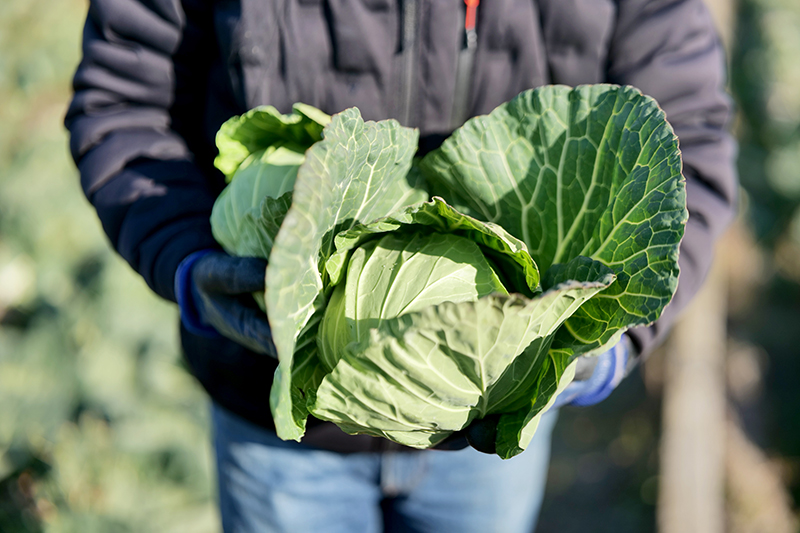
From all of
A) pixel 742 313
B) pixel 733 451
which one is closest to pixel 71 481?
pixel 733 451

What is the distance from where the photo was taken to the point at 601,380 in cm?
152

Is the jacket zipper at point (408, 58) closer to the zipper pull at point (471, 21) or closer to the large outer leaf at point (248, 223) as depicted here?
the zipper pull at point (471, 21)

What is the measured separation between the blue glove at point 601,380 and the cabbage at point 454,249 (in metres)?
0.29

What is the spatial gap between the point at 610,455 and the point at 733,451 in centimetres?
89

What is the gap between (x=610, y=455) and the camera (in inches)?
188

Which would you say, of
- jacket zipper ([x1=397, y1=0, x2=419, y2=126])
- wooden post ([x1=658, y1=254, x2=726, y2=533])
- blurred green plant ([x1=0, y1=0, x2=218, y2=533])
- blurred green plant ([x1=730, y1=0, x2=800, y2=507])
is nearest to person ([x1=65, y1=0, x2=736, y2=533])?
jacket zipper ([x1=397, y1=0, x2=419, y2=126])

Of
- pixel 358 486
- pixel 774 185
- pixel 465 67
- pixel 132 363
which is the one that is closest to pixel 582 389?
pixel 358 486

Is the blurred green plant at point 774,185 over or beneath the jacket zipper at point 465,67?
beneath

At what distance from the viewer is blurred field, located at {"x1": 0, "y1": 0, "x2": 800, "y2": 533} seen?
135 inches

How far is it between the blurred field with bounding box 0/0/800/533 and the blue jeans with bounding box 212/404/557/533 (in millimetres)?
1850

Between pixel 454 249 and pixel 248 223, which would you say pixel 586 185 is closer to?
pixel 454 249

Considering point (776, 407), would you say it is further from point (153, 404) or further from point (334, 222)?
point (334, 222)

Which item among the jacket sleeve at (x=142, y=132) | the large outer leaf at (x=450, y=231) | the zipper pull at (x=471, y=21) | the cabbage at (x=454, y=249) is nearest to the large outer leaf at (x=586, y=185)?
the cabbage at (x=454, y=249)

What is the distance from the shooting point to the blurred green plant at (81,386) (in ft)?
11.0
